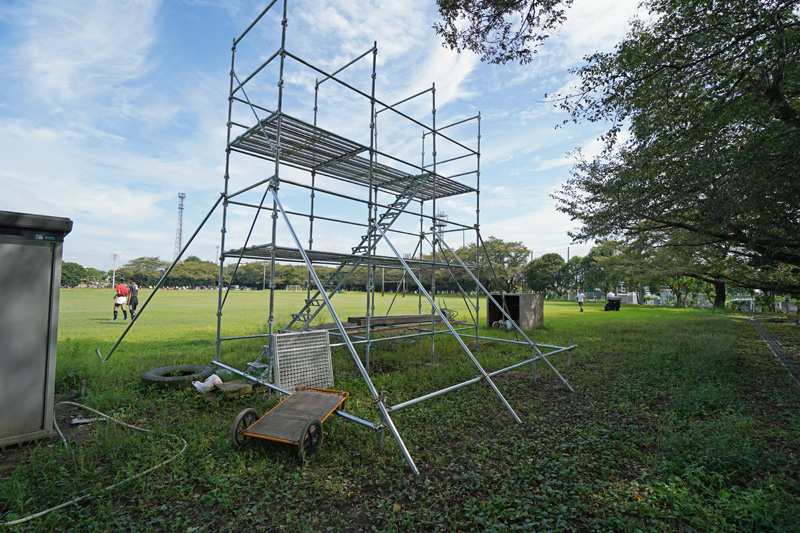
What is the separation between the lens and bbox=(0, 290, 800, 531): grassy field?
2.84 meters

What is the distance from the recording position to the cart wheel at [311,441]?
11.8 ft

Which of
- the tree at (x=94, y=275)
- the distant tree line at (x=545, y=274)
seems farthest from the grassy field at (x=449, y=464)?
the tree at (x=94, y=275)

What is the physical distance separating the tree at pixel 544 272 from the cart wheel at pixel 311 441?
60.0 meters

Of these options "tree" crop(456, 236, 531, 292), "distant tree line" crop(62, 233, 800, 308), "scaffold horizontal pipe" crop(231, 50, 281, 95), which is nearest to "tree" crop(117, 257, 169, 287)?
"distant tree line" crop(62, 233, 800, 308)

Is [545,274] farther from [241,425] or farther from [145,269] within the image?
[145,269]

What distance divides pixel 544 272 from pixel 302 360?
59.2 m

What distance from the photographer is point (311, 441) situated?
3.77 metres

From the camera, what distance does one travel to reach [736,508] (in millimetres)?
2900

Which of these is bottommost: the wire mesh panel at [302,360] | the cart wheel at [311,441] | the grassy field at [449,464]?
the grassy field at [449,464]

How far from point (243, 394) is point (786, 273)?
967 inches

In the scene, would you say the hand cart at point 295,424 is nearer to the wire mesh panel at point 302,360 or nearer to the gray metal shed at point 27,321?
the wire mesh panel at point 302,360

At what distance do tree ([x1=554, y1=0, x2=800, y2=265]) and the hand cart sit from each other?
22.6ft

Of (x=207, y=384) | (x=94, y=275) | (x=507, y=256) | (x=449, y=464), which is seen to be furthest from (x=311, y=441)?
(x=94, y=275)

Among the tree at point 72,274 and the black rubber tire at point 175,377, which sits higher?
the tree at point 72,274
